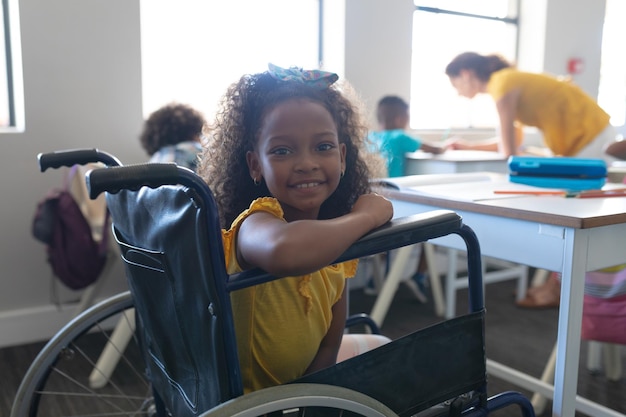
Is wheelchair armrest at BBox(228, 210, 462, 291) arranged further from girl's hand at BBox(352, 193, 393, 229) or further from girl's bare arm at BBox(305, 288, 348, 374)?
girl's bare arm at BBox(305, 288, 348, 374)

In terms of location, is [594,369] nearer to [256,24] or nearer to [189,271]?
[189,271]

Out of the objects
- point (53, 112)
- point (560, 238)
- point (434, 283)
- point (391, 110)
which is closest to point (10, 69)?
point (53, 112)

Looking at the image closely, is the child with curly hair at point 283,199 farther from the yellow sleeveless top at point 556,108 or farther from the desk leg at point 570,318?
the yellow sleeveless top at point 556,108

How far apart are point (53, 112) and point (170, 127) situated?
50 centimetres

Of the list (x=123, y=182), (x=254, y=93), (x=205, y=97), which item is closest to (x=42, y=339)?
(x=205, y=97)

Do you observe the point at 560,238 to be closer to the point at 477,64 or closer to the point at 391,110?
the point at 391,110

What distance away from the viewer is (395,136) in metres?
2.73

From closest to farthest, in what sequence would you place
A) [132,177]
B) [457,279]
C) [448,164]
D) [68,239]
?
[132,177], [68,239], [448,164], [457,279]

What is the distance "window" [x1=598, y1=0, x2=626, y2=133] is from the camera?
4613 mm

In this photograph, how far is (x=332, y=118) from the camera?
3.21 feet

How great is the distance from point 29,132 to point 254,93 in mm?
1649

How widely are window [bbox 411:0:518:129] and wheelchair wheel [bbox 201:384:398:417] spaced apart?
2847 millimetres

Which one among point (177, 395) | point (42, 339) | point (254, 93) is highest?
point (254, 93)

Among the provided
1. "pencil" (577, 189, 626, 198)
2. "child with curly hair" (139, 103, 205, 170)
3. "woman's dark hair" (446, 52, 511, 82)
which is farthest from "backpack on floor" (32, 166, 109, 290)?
"woman's dark hair" (446, 52, 511, 82)
